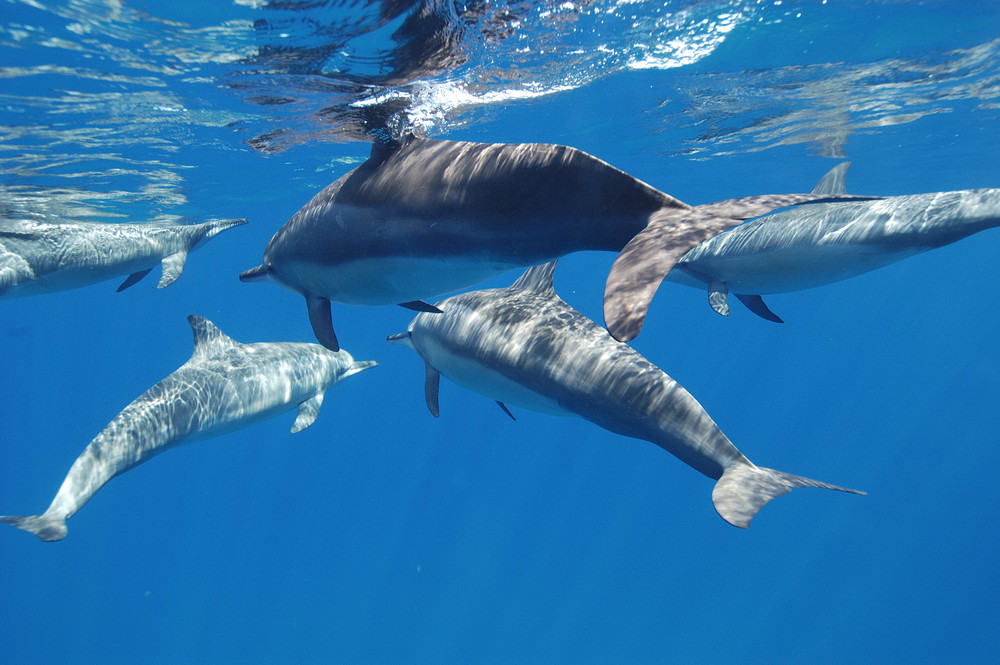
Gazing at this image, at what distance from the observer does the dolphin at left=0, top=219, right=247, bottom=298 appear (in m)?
9.38

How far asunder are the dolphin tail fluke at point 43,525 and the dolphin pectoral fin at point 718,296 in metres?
7.81

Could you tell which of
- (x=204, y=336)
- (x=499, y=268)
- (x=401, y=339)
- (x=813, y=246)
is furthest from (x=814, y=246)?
(x=204, y=336)

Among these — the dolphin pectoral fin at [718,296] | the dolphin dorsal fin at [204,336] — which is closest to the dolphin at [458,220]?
the dolphin pectoral fin at [718,296]

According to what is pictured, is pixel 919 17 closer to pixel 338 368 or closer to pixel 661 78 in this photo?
pixel 661 78

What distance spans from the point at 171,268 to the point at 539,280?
23.2ft

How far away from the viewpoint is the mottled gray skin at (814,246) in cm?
756

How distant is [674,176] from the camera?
25016 millimetres

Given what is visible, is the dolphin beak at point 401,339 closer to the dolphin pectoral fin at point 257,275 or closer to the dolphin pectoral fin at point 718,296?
the dolphin pectoral fin at point 257,275

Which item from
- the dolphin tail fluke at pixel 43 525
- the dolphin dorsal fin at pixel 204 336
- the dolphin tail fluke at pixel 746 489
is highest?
the dolphin tail fluke at pixel 746 489

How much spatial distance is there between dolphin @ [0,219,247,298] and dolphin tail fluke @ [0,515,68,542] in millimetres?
4041

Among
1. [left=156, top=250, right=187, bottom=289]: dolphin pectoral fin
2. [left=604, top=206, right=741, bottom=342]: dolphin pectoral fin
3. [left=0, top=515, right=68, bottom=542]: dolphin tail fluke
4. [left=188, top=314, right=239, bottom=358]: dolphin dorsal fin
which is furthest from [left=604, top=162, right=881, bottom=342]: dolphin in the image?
[left=156, top=250, right=187, bottom=289]: dolphin pectoral fin

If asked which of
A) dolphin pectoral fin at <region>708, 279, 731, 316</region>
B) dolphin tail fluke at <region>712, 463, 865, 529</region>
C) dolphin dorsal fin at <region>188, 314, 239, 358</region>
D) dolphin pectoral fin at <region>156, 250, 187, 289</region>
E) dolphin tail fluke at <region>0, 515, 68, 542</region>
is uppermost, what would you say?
dolphin pectoral fin at <region>708, 279, 731, 316</region>

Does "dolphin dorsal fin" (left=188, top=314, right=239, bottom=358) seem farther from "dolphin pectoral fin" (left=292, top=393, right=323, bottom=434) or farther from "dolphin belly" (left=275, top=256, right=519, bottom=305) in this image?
"dolphin belly" (left=275, top=256, right=519, bottom=305)

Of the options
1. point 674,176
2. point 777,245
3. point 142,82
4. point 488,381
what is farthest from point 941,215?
point 674,176
